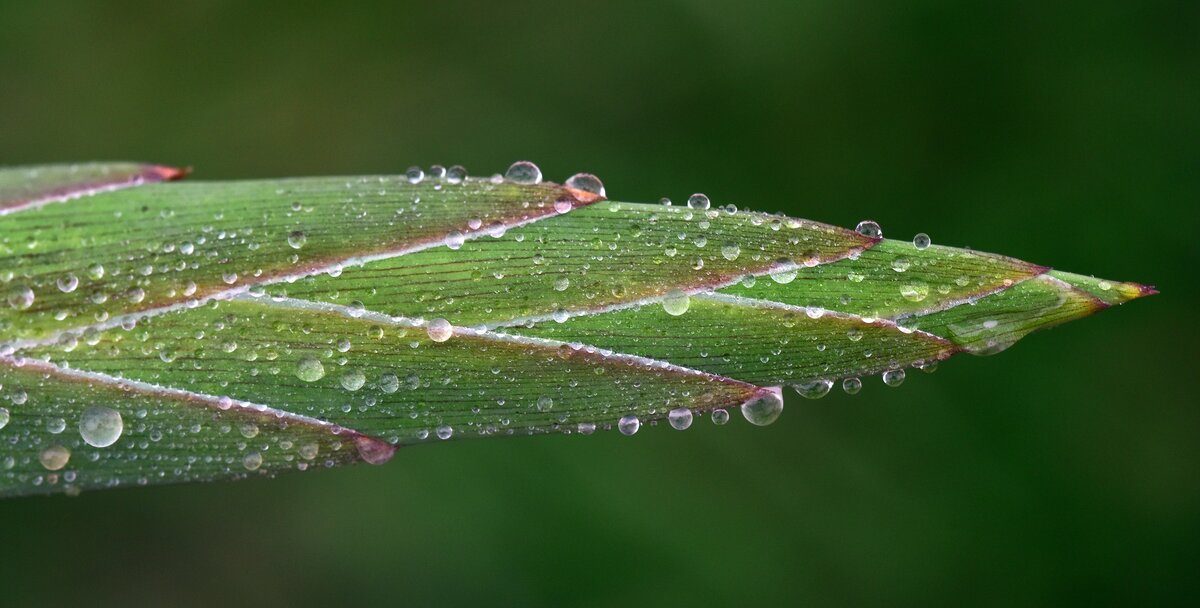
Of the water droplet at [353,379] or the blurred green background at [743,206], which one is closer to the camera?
the water droplet at [353,379]

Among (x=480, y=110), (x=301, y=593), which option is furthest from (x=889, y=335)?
(x=301, y=593)

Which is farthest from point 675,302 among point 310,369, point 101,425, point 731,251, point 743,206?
point 743,206

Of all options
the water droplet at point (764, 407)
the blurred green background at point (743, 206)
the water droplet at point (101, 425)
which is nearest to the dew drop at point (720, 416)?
the water droplet at point (764, 407)

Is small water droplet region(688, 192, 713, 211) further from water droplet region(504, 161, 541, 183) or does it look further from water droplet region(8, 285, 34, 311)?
water droplet region(8, 285, 34, 311)

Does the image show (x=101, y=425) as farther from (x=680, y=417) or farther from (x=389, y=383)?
(x=680, y=417)

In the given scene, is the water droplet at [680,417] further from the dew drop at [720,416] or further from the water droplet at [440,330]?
the water droplet at [440,330]

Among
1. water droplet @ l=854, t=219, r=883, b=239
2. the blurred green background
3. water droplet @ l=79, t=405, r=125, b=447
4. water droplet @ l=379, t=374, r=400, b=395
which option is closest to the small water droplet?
water droplet @ l=854, t=219, r=883, b=239
